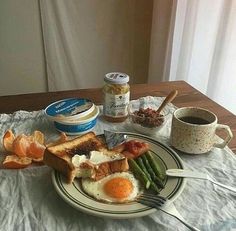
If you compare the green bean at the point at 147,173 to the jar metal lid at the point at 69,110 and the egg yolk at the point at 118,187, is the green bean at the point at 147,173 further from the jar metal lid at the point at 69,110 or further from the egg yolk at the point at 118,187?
the jar metal lid at the point at 69,110

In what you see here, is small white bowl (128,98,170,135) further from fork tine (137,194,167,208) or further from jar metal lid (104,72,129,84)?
fork tine (137,194,167,208)

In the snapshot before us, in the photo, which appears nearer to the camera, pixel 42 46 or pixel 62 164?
pixel 62 164

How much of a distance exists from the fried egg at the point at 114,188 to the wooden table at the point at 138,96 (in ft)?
1.34

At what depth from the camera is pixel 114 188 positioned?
63cm

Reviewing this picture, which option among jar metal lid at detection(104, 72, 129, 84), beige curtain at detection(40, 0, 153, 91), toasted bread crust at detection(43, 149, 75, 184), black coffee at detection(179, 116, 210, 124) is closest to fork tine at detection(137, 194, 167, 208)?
toasted bread crust at detection(43, 149, 75, 184)

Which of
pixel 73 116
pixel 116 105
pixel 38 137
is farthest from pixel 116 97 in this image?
pixel 38 137

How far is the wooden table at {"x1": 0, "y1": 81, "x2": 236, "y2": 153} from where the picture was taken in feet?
3.31

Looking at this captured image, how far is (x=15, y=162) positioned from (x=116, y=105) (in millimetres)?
326

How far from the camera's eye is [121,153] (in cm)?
73

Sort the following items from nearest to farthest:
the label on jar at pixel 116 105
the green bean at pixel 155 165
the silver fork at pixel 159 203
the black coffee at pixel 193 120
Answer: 1. the silver fork at pixel 159 203
2. the green bean at pixel 155 165
3. the black coffee at pixel 193 120
4. the label on jar at pixel 116 105

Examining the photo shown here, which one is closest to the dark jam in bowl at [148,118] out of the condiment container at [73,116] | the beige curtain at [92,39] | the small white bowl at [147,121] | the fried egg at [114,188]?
the small white bowl at [147,121]

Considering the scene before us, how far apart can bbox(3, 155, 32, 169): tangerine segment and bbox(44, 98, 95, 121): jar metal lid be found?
6.4 inches

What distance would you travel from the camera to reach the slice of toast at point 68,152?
2.11ft

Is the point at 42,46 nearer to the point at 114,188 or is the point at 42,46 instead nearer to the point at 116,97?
the point at 116,97
